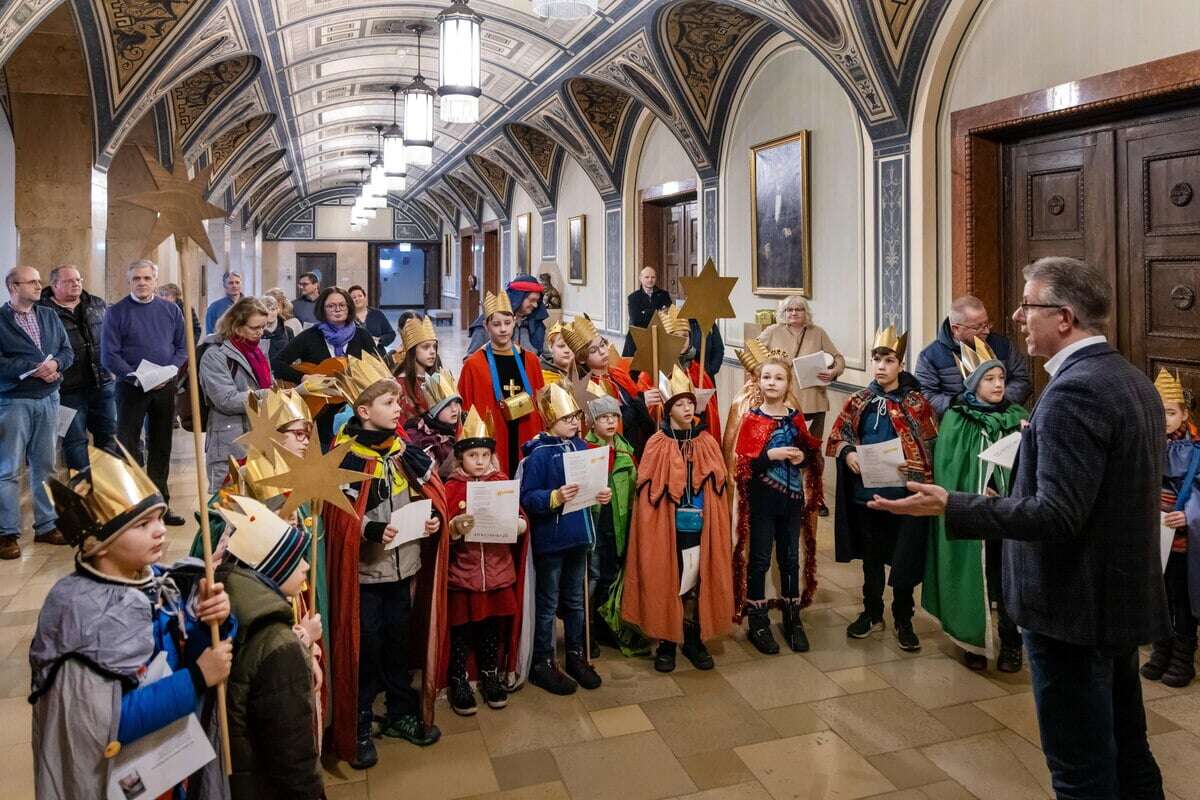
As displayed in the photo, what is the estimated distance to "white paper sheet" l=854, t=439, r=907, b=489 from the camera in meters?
3.90

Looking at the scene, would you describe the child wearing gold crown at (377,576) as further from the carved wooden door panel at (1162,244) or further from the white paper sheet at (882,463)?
the carved wooden door panel at (1162,244)

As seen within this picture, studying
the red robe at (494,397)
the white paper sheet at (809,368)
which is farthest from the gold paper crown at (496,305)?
the white paper sheet at (809,368)

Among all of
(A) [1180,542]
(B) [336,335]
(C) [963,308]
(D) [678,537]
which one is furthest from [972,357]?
(B) [336,335]

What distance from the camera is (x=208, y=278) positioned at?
1603 cm

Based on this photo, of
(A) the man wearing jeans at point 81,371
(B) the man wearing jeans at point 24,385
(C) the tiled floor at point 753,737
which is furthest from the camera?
(A) the man wearing jeans at point 81,371

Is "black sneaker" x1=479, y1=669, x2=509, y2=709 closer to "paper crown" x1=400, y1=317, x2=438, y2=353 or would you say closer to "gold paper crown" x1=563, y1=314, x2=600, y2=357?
"paper crown" x1=400, y1=317, x2=438, y2=353

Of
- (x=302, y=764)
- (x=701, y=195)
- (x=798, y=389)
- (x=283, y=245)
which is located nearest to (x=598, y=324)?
(x=701, y=195)

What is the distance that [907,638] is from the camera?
13.5 ft

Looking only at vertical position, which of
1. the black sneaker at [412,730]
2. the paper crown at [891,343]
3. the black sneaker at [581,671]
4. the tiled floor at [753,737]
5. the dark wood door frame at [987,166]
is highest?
the dark wood door frame at [987,166]

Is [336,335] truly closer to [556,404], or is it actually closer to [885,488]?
[556,404]

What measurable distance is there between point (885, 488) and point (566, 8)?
292 centimetres

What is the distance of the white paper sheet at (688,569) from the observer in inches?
151

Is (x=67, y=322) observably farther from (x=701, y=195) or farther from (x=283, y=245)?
(x=283, y=245)

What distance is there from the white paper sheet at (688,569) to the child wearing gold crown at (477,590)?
2.28ft
